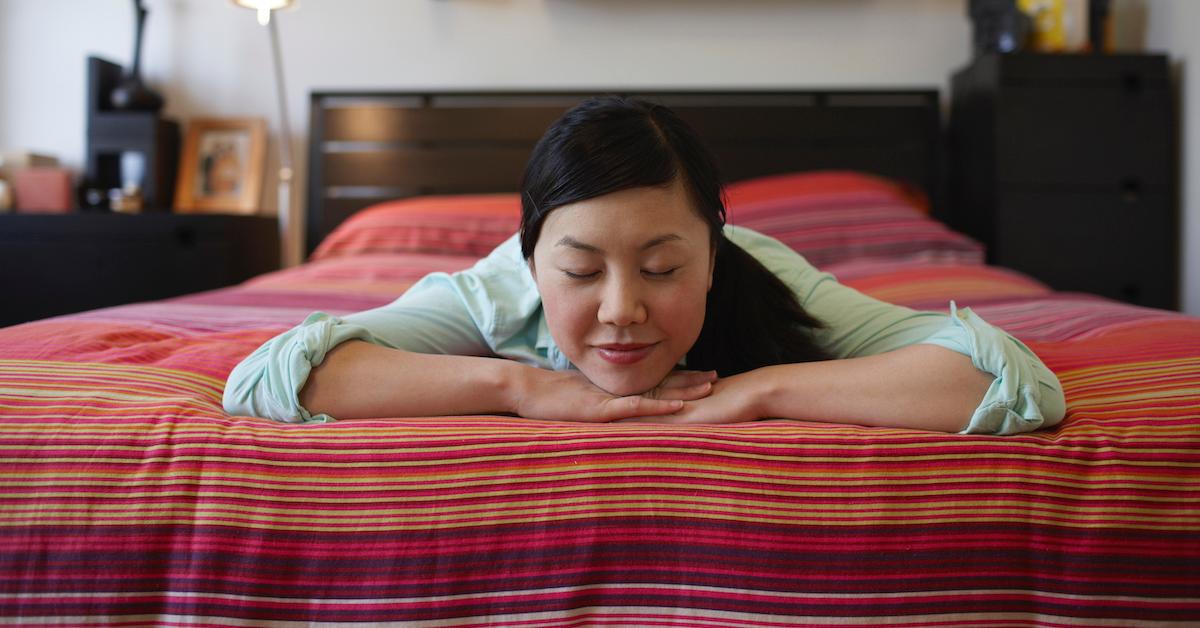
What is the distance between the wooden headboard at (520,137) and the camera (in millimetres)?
2975

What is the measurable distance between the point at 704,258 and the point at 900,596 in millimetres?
386

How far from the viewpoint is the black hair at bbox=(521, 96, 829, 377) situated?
0.91 m

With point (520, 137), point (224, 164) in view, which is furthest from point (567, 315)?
point (224, 164)

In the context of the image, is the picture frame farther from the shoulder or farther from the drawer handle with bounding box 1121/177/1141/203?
the drawer handle with bounding box 1121/177/1141/203

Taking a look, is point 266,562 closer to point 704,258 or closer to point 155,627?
point 155,627

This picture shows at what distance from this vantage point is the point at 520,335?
3.98ft

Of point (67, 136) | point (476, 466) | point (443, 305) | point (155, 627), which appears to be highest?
point (67, 136)

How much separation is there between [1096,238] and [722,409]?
2179 mm

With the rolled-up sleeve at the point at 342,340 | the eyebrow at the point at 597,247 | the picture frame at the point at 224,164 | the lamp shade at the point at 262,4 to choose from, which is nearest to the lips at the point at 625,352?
the eyebrow at the point at 597,247

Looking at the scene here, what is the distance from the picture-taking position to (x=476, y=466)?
2.82 ft

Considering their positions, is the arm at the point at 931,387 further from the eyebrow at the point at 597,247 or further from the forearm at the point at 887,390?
the eyebrow at the point at 597,247

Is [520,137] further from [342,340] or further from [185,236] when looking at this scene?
[342,340]

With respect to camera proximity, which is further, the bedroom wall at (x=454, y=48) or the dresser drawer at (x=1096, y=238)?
the bedroom wall at (x=454, y=48)

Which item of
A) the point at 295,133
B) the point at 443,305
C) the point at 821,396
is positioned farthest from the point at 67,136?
the point at 821,396
